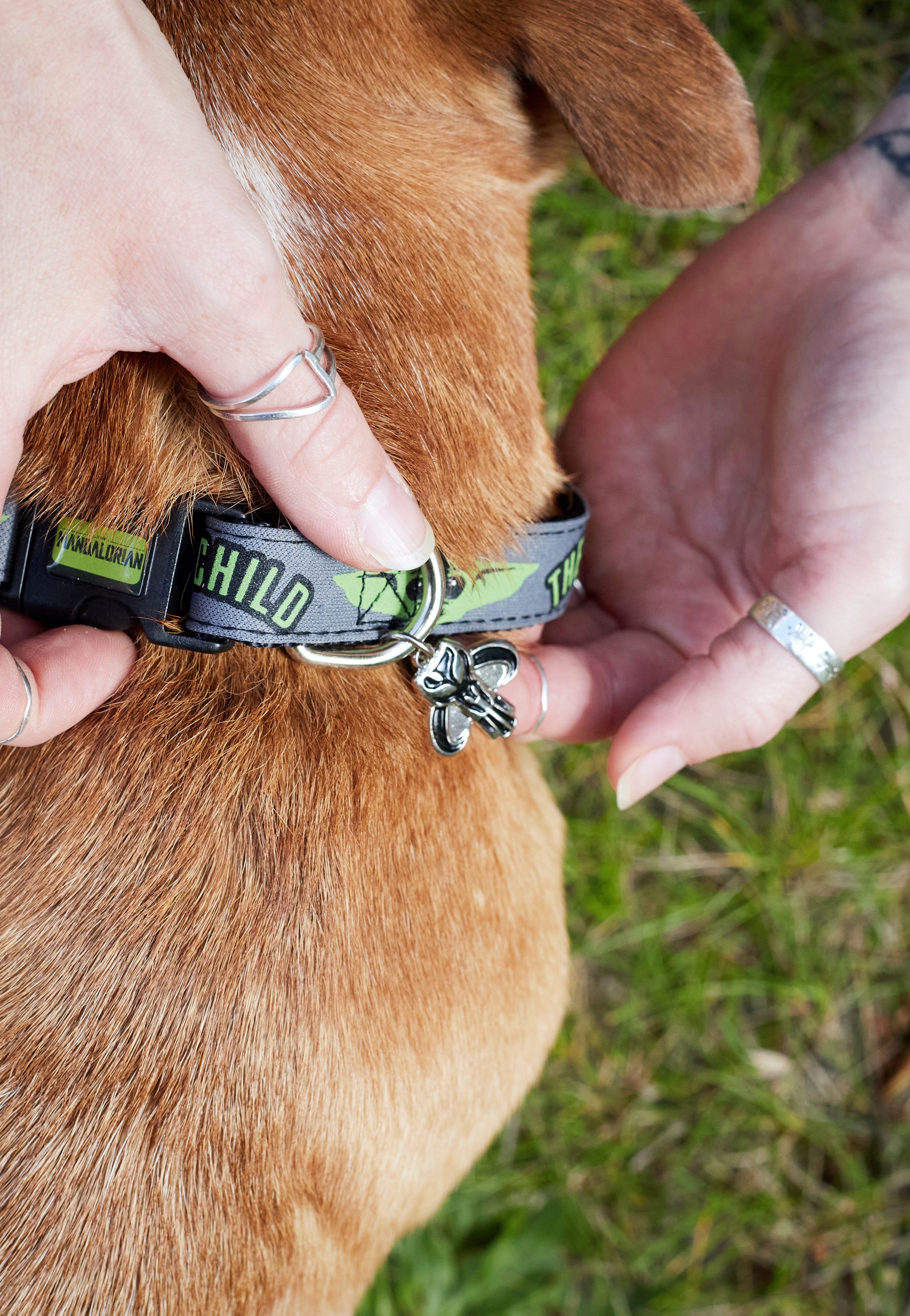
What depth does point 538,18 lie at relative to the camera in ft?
4.12

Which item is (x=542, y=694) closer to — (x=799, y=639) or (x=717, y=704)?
(x=717, y=704)

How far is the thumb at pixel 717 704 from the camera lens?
1.62 m

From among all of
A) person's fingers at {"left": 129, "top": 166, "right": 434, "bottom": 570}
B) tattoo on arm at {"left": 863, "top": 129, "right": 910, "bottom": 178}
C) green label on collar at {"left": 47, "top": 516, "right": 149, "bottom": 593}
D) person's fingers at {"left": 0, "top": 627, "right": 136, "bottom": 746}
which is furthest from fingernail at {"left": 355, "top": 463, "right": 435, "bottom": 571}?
tattoo on arm at {"left": 863, "top": 129, "right": 910, "bottom": 178}

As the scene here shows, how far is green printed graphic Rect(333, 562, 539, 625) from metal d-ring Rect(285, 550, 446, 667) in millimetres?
21

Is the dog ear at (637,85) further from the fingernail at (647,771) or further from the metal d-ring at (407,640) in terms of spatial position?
the fingernail at (647,771)

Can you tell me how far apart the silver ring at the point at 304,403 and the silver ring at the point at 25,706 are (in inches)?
16.1

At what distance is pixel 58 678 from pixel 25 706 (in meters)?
0.05

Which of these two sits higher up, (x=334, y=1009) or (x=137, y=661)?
(x=137, y=661)

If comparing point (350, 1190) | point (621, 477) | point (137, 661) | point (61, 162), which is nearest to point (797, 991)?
point (621, 477)

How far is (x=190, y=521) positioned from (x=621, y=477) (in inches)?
48.2

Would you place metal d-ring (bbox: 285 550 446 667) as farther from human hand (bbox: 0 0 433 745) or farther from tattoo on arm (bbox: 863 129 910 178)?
tattoo on arm (bbox: 863 129 910 178)

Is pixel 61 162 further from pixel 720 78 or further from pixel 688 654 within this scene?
pixel 688 654

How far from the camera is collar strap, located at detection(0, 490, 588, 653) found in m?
1.22

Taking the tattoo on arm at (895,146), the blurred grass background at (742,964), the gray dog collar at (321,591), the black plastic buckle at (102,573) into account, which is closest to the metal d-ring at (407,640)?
the gray dog collar at (321,591)
